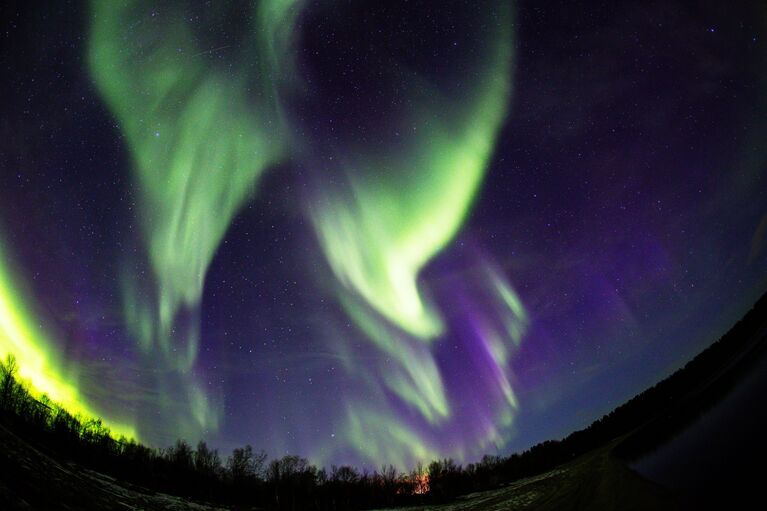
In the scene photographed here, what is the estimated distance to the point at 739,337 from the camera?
61156 millimetres

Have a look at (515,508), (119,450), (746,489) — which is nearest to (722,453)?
(746,489)

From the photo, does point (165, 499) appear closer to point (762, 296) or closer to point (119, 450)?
point (119, 450)

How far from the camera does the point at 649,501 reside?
31.4ft

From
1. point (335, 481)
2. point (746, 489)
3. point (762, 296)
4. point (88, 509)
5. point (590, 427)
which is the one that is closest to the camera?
point (746, 489)

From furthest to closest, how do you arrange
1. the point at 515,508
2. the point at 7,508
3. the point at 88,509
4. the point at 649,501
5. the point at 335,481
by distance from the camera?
the point at 335,481, the point at 515,508, the point at 88,509, the point at 649,501, the point at 7,508

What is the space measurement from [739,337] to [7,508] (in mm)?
92022

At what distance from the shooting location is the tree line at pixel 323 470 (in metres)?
27.3

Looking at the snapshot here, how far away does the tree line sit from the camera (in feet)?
89.5

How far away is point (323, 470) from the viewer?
65.9 meters

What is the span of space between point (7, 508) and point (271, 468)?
2299 inches

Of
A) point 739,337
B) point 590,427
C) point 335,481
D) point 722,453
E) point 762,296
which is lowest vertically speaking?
point 722,453

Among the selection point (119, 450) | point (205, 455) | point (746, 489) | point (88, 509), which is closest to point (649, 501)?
point (746, 489)

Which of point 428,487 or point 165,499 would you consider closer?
point 165,499

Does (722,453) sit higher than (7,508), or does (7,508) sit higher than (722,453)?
(722,453)
